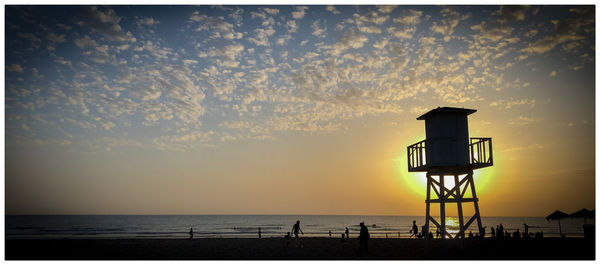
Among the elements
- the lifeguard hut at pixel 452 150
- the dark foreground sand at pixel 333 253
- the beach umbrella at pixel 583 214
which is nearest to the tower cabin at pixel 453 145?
the lifeguard hut at pixel 452 150

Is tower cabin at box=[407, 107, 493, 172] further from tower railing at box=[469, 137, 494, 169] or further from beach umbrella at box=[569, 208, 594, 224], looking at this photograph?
beach umbrella at box=[569, 208, 594, 224]

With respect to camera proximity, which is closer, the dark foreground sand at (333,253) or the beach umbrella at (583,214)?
the dark foreground sand at (333,253)

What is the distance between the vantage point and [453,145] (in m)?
16.3

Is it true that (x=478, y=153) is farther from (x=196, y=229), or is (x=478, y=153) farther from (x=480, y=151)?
(x=196, y=229)

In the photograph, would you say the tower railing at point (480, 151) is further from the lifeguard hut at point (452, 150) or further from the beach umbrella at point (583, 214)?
the beach umbrella at point (583, 214)

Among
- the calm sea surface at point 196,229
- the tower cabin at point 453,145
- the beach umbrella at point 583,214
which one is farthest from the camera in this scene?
the calm sea surface at point 196,229

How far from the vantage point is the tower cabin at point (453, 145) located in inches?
640

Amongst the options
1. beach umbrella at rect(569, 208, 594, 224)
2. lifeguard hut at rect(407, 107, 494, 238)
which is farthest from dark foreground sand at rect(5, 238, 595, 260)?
beach umbrella at rect(569, 208, 594, 224)

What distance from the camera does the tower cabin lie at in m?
16.3

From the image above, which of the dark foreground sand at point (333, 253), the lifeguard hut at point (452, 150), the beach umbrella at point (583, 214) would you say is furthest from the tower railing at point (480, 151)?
the beach umbrella at point (583, 214)

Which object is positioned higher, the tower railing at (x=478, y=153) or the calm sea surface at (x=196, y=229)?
the tower railing at (x=478, y=153)

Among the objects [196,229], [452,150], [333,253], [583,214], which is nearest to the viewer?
[452,150]

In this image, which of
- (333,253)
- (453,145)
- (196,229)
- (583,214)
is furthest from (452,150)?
(196,229)

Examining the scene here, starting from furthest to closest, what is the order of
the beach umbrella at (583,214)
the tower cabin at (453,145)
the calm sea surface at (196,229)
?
the calm sea surface at (196,229), the beach umbrella at (583,214), the tower cabin at (453,145)
